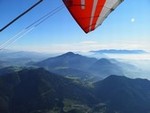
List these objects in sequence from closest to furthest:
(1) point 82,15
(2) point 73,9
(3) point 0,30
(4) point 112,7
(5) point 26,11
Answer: (3) point 0,30 → (5) point 26,11 → (2) point 73,9 → (1) point 82,15 → (4) point 112,7

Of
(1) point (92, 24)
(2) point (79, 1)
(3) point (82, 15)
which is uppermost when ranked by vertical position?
(2) point (79, 1)

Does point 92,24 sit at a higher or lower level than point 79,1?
lower

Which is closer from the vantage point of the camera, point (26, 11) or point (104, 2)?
point (26, 11)

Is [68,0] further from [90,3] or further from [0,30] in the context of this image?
[0,30]

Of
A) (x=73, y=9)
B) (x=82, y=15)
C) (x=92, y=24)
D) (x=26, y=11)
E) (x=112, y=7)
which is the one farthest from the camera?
(x=92, y=24)

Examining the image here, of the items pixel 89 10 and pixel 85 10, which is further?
pixel 89 10

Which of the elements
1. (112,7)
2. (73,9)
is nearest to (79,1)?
(73,9)
